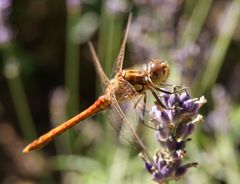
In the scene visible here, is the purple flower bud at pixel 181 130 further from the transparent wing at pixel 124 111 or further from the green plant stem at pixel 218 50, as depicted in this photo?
the green plant stem at pixel 218 50

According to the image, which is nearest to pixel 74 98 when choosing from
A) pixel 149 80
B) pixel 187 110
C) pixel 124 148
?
pixel 124 148

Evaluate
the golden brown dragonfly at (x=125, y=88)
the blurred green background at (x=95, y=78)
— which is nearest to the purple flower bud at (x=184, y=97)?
the golden brown dragonfly at (x=125, y=88)

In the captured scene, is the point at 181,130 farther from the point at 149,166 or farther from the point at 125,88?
the point at 125,88

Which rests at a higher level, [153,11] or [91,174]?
[153,11]

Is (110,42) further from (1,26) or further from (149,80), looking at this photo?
(149,80)

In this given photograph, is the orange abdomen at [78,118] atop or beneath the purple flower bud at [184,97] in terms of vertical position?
beneath

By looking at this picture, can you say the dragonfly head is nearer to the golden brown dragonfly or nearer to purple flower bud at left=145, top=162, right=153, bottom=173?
the golden brown dragonfly

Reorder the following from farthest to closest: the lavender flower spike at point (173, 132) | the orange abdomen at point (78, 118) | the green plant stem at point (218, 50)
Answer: the green plant stem at point (218, 50), the orange abdomen at point (78, 118), the lavender flower spike at point (173, 132)
